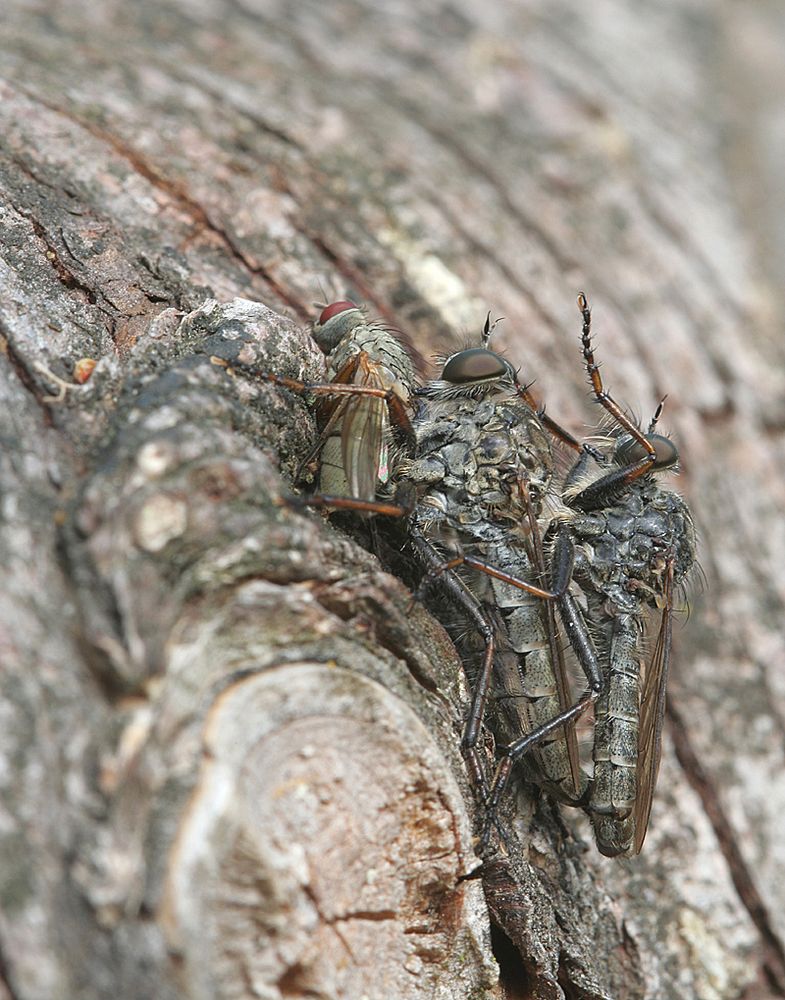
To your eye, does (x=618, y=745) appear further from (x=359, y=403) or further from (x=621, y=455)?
(x=359, y=403)

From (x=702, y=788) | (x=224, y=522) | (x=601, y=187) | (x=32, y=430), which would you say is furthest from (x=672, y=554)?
(x=601, y=187)

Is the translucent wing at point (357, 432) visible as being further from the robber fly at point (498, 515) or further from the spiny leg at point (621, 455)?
the spiny leg at point (621, 455)

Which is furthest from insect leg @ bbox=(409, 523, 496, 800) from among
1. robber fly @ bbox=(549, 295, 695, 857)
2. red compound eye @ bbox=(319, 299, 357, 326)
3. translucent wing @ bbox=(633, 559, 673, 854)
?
red compound eye @ bbox=(319, 299, 357, 326)

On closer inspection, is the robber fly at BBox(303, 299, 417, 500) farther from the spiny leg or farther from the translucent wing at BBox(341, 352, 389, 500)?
the spiny leg

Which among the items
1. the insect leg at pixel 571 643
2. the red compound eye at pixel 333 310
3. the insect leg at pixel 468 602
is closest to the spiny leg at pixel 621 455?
the insect leg at pixel 571 643

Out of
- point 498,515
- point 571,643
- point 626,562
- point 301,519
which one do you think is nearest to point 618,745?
point 571,643

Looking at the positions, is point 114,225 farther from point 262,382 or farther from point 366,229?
point 366,229
